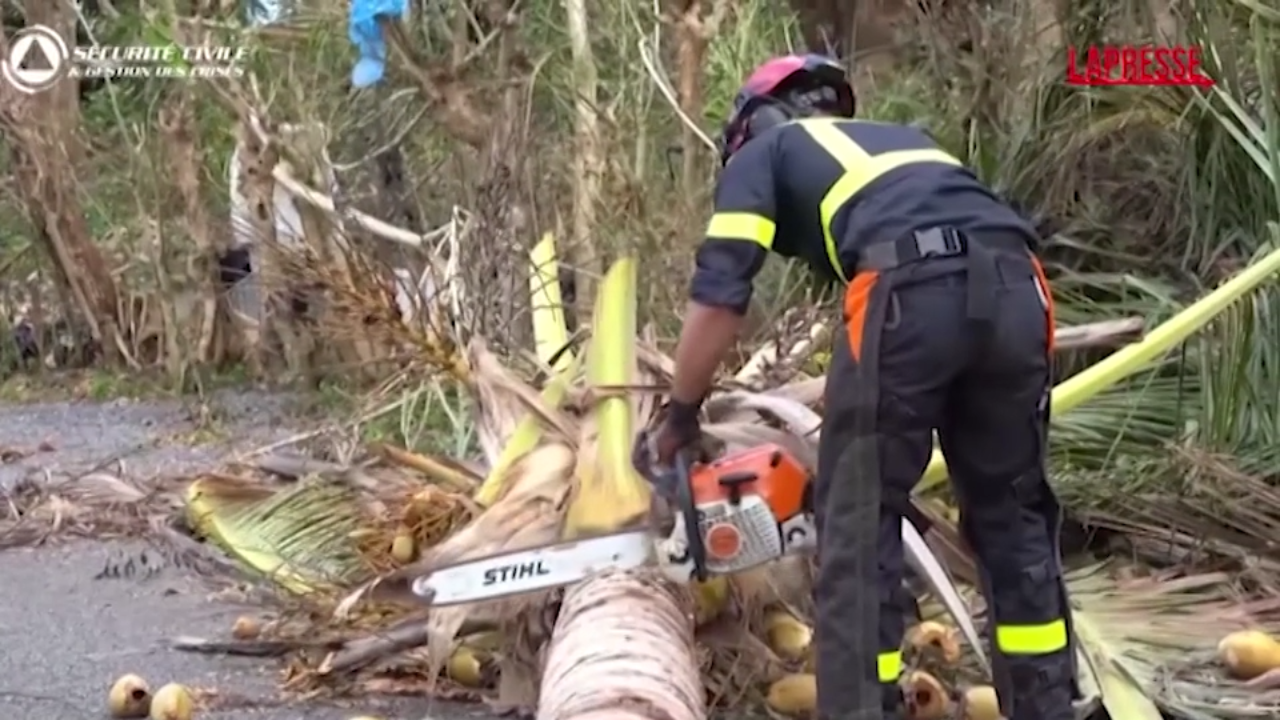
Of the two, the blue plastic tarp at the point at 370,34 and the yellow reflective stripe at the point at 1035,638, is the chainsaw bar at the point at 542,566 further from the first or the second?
the blue plastic tarp at the point at 370,34

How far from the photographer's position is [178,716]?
3725 millimetres

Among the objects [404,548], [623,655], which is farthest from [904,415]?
[404,548]

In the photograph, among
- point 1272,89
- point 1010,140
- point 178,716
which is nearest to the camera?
point 178,716

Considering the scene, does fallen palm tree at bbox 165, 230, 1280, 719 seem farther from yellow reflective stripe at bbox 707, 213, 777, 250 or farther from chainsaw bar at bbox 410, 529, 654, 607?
yellow reflective stripe at bbox 707, 213, 777, 250

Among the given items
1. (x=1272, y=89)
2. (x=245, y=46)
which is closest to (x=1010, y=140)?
(x=1272, y=89)

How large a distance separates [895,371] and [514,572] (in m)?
0.96

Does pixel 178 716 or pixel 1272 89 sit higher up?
pixel 1272 89

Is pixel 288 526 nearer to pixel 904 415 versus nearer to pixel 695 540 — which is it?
pixel 695 540

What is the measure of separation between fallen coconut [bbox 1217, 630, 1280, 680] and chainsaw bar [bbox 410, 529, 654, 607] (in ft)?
3.94

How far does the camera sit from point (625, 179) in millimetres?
6055

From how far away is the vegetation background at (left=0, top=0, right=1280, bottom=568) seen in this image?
4.37 metres

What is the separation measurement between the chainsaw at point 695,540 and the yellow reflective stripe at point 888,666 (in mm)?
324

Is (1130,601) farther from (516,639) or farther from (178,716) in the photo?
(178,716)

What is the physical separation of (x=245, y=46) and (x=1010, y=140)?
454 centimetres
